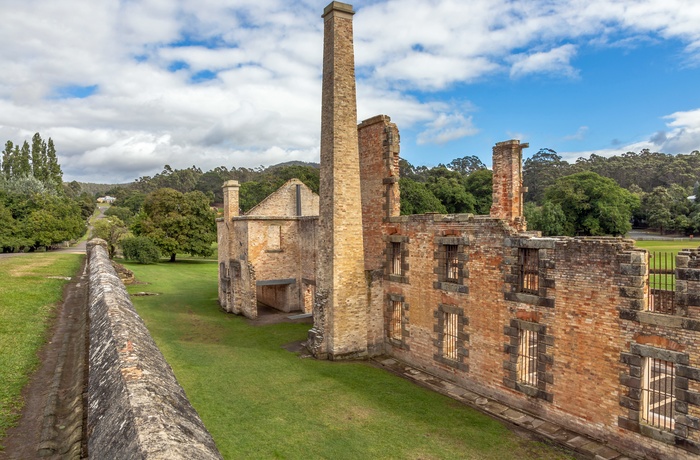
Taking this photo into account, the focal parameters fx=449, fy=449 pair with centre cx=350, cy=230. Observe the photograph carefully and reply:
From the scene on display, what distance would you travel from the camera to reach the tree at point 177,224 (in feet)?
164

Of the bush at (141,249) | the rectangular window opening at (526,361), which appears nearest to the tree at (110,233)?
the bush at (141,249)

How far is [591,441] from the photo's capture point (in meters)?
11.2

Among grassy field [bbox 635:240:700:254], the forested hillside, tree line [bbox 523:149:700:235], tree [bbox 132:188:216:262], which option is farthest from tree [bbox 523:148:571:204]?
tree [bbox 132:188:216:262]

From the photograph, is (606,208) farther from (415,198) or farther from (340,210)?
(340,210)

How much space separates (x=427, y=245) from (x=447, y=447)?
7088mm

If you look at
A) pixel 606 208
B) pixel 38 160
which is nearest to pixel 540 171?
pixel 606 208

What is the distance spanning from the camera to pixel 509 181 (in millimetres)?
15477

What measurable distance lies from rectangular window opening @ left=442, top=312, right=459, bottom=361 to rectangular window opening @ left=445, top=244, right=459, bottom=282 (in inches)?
51.0

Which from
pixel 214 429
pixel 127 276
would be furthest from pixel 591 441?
pixel 127 276

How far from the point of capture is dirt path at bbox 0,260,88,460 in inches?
205

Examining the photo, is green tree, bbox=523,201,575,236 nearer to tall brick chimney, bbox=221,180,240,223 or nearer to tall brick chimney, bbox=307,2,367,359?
tall brick chimney, bbox=221,180,240,223

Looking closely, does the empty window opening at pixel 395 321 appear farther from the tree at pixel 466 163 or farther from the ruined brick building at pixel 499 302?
the tree at pixel 466 163

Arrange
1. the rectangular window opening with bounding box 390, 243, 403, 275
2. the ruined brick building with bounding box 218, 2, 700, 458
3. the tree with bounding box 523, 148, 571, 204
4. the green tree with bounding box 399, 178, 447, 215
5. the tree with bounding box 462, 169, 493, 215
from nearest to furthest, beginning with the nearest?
the ruined brick building with bounding box 218, 2, 700, 458
the rectangular window opening with bounding box 390, 243, 403, 275
the green tree with bounding box 399, 178, 447, 215
the tree with bounding box 462, 169, 493, 215
the tree with bounding box 523, 148, 571, 204

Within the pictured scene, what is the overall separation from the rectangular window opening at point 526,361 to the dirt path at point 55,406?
11.2 m
